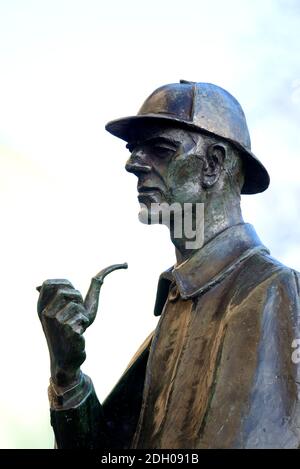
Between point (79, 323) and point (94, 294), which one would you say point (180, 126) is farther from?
point (79, 323)

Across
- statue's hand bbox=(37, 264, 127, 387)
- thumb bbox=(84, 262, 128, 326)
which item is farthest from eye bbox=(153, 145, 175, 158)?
statue's hand bbox=(37, 264, 127, 387)

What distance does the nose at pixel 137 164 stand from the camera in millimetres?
9320

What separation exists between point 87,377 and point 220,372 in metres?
1.74

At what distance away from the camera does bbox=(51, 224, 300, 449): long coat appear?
7891 millimetres

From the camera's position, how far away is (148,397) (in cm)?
897

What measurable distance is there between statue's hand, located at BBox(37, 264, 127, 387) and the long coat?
1.50ft

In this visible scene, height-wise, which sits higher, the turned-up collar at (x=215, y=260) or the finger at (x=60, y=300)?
the turned-up collar at (x=215, y=260)

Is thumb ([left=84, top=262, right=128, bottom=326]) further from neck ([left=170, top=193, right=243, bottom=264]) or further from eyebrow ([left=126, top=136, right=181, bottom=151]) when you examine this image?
eyebrow ([left=126, top=136, right=181, bottom=151])

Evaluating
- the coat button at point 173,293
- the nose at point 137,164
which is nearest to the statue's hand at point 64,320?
the coat button at point 173,293

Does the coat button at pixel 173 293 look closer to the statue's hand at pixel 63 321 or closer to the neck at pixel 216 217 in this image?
the neck at pixel 216 217

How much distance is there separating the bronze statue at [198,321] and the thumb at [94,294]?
0.01m

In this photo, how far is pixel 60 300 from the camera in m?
8.88
